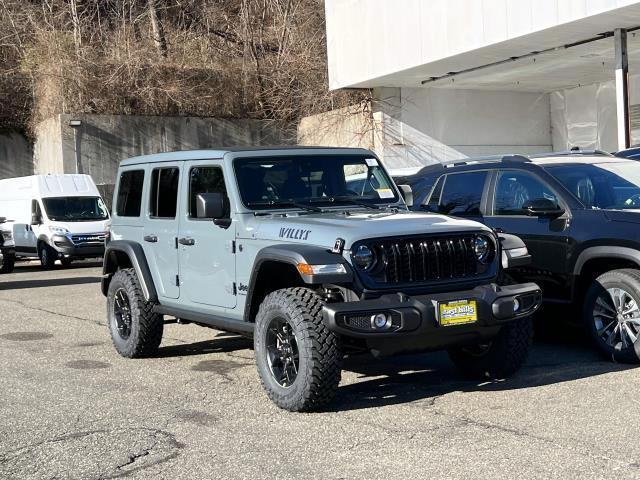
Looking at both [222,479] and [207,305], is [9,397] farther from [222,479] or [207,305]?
[222,479]

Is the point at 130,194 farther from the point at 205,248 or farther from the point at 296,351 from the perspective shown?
the point at 296,351

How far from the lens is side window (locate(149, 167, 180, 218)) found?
327 inches

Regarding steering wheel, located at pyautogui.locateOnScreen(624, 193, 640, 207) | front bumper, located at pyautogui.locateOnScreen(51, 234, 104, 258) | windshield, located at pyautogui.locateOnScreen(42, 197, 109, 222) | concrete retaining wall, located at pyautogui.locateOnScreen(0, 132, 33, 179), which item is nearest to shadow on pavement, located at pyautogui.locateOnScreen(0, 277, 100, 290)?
front bumper, located at pyautogui.locateOnScreen(51, 234, 104, 258)

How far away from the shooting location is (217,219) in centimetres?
743

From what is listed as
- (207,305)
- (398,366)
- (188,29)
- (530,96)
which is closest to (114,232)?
(207,305)

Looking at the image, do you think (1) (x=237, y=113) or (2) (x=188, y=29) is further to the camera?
(2) (x=188, y=29)

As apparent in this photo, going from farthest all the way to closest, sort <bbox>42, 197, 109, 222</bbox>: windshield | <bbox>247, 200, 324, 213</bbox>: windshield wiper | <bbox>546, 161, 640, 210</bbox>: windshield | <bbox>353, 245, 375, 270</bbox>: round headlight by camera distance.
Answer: <bbox>42, 197, 109, 222</bbox>: windshield
<bbox>546, 161, 640, 210</bbox>: windshield
<bbox>247, 200, 324, 213</bbox>: windshield wiper
<bbox>353, 245, 375, 270</bbox>: round headlight

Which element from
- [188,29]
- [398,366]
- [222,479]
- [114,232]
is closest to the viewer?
[222,479]

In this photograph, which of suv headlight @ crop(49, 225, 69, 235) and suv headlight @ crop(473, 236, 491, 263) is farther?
suv headlight @ crop(49, 225, 69, 235)

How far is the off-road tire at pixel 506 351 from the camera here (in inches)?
279

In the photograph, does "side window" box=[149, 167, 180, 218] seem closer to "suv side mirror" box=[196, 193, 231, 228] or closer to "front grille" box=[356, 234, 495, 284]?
"suv side mirror" box=[196, 193, 231, 228]

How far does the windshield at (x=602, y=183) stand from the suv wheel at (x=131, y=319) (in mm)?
4134

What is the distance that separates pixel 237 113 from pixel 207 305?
24261mm

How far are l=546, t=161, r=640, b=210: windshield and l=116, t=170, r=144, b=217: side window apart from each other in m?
4.07
